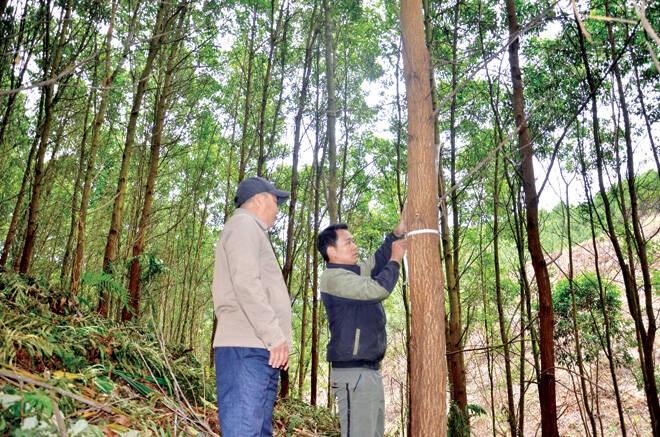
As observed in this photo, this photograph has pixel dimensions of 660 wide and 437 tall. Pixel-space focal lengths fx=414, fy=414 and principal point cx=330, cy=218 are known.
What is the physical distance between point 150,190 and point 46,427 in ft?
17.2

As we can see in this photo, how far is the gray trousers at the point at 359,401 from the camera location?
2551 millimetres

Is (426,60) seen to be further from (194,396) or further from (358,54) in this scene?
(358,54)

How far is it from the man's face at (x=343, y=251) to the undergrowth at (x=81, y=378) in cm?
118

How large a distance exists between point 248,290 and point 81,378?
1250 mm

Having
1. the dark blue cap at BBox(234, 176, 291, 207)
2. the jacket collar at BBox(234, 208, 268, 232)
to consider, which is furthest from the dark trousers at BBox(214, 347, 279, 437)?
the dark blue cap at BBox(234, 176, 291, 207)

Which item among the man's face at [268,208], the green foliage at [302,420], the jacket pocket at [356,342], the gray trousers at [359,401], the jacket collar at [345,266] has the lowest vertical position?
the green foliage at [302,420]

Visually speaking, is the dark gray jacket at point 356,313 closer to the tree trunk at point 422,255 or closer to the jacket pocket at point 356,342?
the jacket pocket at point 356,342

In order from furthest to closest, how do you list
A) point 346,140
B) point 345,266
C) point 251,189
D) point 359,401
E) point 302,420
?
point 346,140 < point 302,420 < point 345,266 < point 359,401 < point 251,189

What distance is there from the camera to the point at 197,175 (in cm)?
1220

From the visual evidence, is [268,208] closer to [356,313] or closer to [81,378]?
[356,313]

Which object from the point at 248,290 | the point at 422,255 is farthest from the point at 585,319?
the point at 248,290

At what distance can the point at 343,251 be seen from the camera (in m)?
2.98

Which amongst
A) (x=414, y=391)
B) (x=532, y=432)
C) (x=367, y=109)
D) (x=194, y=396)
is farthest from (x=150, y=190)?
(x=532, y=432)

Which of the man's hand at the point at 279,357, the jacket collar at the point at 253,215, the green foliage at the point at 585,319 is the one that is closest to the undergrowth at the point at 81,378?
the man's hand at the point at 279,357
